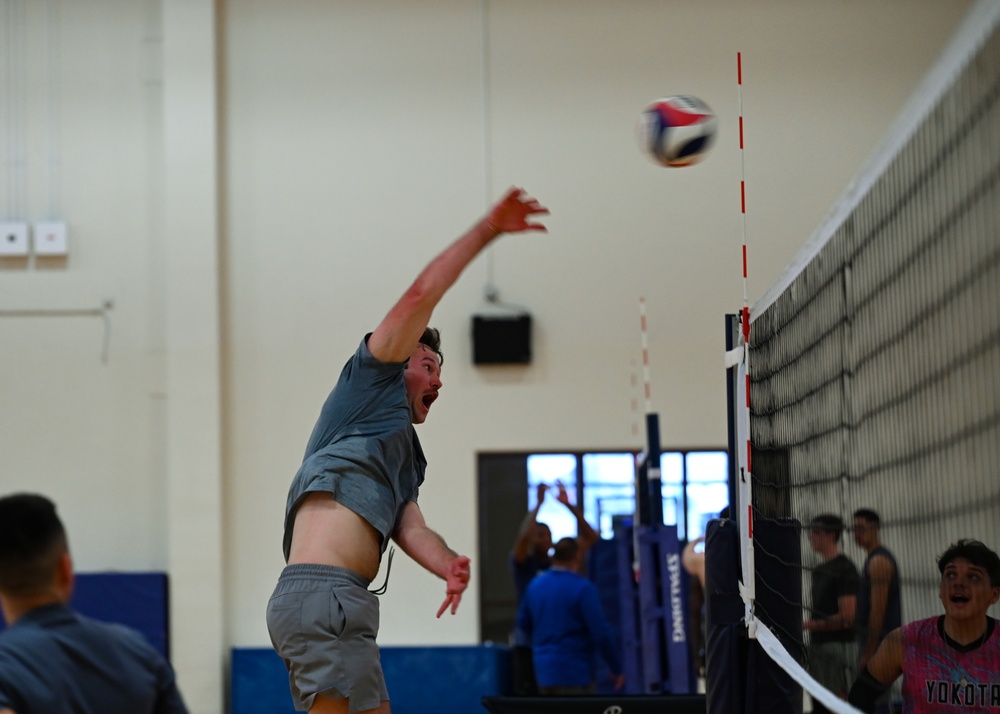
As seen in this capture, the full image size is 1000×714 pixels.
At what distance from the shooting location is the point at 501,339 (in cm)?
1038

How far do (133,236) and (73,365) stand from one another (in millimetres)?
1238

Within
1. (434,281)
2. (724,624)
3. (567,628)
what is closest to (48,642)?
(434,281)

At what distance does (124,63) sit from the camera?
10820mm

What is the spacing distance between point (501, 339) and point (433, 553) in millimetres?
6932

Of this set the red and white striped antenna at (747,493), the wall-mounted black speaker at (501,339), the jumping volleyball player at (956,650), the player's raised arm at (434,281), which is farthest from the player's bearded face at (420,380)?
the wall-mounted black speaker at (501,339)

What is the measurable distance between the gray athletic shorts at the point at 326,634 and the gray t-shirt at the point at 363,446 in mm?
200

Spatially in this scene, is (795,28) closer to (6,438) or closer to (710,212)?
(710,212)

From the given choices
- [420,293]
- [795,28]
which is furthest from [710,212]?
[420,293]

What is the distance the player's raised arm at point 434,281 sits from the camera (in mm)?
3383

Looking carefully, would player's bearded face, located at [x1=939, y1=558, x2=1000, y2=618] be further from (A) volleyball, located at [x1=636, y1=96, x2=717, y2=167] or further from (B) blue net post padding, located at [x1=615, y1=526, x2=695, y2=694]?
(B) blue net post padding, located at [x1=615, y1=526, x2=695, y2=694]

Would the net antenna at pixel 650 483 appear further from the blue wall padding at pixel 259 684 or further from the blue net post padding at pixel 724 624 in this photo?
the blue wall padding at pixel 259 684

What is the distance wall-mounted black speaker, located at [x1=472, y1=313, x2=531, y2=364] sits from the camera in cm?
1036

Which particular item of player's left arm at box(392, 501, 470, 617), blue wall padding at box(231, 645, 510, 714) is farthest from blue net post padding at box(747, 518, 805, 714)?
blue wall padding at box(231, 645, 510, 714)

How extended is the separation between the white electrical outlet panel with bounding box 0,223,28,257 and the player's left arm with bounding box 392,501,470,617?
310 inches
